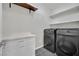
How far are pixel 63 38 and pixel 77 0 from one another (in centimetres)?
104

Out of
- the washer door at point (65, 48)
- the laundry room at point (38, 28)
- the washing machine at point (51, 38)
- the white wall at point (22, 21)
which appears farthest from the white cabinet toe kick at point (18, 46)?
the washer door at point (65, 48)

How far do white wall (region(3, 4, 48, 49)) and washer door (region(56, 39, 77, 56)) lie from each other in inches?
16.0

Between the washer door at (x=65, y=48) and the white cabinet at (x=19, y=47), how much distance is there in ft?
1.89

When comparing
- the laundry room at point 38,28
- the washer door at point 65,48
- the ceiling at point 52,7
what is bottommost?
the washer door at point 65,48

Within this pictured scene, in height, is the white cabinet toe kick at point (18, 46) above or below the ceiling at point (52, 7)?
below

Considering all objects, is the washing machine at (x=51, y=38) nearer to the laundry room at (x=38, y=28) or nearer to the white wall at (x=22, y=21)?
the laundry room at (x=38, y=28)

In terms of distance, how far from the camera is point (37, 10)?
1521 mm

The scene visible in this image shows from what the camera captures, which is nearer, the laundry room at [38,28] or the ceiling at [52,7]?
→ the laundry room at [38,28]

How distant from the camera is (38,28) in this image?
4.90ft

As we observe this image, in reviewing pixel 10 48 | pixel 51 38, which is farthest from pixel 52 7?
pixel 10 48

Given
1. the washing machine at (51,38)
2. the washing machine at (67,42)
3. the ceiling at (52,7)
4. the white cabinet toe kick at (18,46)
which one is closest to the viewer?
the white cabinet toe kick at (18,46)

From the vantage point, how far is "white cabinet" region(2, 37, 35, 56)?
109 centimetres

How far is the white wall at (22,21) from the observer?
1.20 metres

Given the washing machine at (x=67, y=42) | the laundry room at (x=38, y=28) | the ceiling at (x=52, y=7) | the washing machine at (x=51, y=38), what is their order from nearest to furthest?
1. the laundry room at (x=38, y=28)
2. the washing machine at (x=67, y=42)
3. the ceiling at (x=52, y=7)
4. the washing machine at (x=51, y=38)
